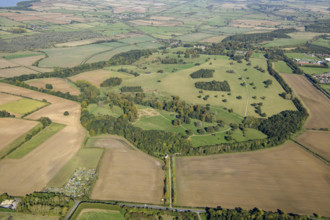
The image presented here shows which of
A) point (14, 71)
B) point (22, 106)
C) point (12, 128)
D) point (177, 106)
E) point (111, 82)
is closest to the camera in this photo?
point (12, 128)

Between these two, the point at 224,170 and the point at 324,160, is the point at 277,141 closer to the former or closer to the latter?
the point at 324,160

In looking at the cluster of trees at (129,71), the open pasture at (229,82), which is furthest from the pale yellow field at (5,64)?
the open pasture at (229,82)

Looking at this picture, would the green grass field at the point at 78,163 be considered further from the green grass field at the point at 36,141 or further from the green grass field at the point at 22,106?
the green grass field at the point at 22,106

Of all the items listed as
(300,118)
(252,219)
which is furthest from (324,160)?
(252,219)

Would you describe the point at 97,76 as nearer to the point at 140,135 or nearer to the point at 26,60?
the point at 26,60

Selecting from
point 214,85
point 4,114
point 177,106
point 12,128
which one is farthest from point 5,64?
point 214,85

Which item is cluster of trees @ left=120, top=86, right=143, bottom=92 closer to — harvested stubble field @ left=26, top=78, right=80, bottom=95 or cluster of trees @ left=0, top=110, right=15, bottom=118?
harvested stubble field @ left=26, top=78, right=80, bottom=95

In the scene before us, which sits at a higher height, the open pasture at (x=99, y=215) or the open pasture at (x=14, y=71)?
the open pasture at (x=14, y=71)
